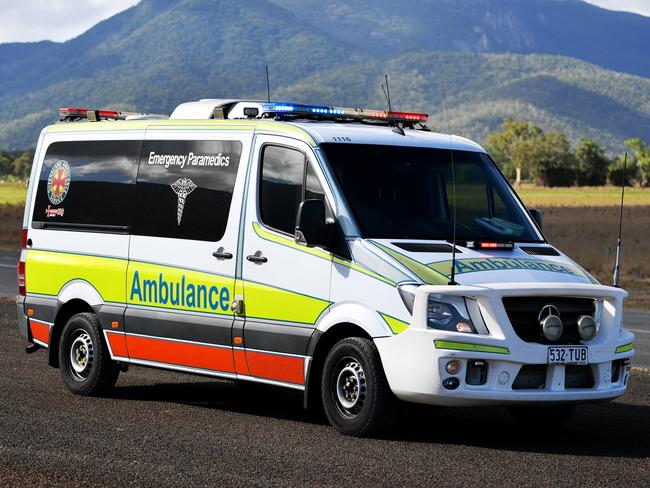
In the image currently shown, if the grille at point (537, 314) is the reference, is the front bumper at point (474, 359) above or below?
below

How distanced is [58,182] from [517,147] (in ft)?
534

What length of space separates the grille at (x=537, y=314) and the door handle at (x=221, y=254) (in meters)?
2.24

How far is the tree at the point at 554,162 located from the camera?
128625 millimetres

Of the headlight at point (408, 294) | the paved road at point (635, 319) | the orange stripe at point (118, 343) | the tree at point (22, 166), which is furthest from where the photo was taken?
the tree at point (22, 166)

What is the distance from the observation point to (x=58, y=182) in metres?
11.4

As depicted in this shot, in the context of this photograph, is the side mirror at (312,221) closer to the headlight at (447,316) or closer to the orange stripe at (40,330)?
the headlight at (447,316)

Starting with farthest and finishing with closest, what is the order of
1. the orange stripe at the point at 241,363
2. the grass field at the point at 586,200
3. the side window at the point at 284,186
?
the grass field at the point at 586,200
the orange stripe at the point at 241,363
the side window at the point at 284,186

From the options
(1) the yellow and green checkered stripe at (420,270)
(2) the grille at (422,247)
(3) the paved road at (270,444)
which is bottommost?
(3) the paved road at (270,444)

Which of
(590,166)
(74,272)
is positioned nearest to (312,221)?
(74,272)

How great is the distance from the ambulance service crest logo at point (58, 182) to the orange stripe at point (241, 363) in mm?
2655

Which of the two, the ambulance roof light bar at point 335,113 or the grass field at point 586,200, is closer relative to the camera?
the ambulance roof light bar at point 335,113

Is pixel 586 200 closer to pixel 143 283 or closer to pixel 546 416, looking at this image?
pixel 143 283

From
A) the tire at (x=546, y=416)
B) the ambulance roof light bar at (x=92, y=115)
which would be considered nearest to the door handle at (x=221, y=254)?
the ambulance roof light bar at (x=92, y=115)

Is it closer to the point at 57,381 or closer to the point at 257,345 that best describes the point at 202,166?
the point at 257,345
